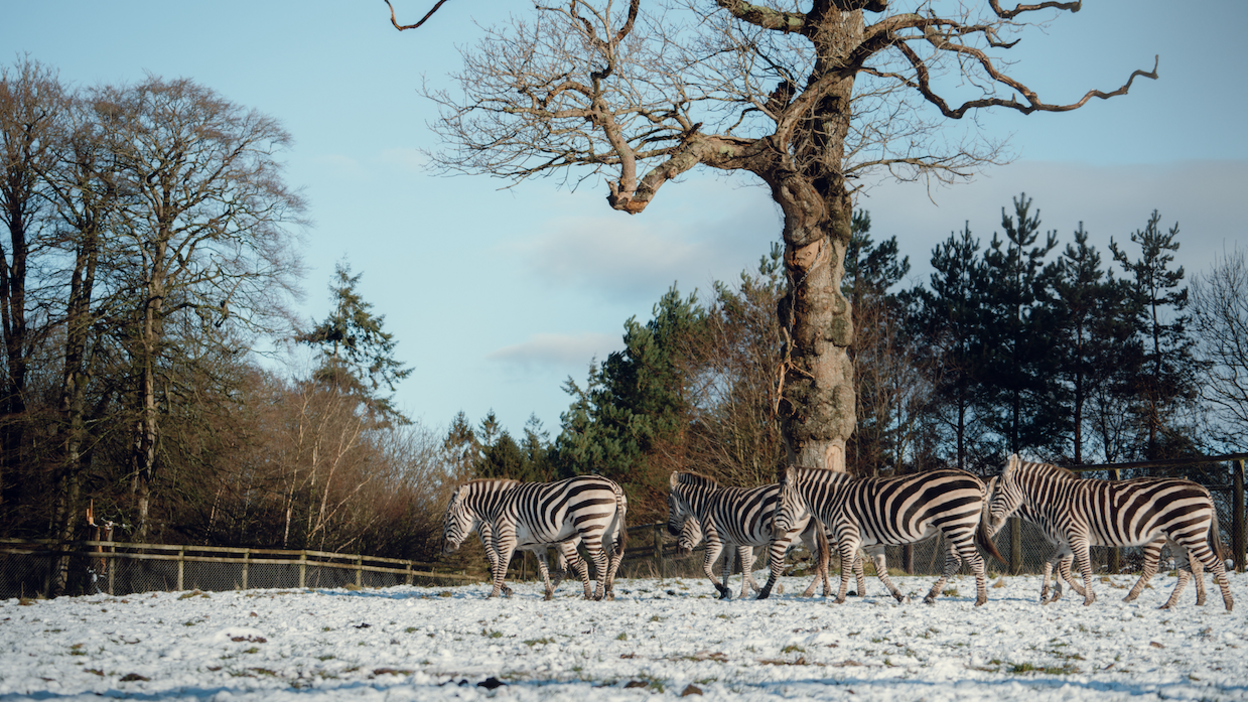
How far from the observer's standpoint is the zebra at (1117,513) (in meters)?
10.1

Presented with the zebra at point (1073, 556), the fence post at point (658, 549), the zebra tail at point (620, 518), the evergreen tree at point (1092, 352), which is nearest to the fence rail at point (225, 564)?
the fence post at point (658, 549)

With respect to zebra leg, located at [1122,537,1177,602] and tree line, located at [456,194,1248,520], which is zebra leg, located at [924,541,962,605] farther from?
tree line, located at [456,194,1248,520]

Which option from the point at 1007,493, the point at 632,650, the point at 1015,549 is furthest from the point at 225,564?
the point at 1007,493

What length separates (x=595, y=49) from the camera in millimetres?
12578

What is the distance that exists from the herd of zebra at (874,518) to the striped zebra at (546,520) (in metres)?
0.01

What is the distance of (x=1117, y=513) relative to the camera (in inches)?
414

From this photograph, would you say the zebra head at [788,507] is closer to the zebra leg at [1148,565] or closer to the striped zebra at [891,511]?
the striped zebra at [891,511]

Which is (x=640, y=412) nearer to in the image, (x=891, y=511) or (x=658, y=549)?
(x=658, y=549)

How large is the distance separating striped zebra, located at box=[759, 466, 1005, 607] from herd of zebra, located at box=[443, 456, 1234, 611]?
0.01 m

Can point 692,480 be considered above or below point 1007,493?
above

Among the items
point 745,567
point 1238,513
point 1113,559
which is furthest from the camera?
point 1113,559

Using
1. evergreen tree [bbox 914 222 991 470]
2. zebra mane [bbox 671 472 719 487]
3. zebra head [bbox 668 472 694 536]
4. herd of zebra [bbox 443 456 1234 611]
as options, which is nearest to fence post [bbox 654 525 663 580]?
zebra head [bbox 668 472 694 536]

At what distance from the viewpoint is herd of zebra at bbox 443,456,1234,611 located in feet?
34.1

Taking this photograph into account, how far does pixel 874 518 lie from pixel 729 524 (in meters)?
2.08
